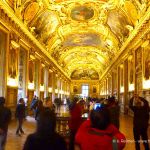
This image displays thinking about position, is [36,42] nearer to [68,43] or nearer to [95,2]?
[95,2]

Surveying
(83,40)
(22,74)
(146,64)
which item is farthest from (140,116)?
(83,40)

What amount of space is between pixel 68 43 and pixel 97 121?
35.2 m

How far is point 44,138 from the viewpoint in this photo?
9.91 feet

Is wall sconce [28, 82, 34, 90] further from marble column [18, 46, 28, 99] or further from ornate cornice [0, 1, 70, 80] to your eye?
ornate cornice [0, 1, 70, 80]

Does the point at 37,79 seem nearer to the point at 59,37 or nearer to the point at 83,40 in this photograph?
the point at 59,37

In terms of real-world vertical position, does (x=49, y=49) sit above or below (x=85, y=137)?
above

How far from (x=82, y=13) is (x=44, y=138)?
24.7m

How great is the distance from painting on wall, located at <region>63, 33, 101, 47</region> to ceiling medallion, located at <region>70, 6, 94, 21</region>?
5.99 m

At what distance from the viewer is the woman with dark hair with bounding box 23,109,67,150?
3.02m

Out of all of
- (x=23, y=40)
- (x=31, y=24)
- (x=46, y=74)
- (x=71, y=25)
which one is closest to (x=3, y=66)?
(x=23, y=40)

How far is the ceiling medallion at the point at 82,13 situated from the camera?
84.2 feet

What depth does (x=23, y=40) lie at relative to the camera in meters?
21.7

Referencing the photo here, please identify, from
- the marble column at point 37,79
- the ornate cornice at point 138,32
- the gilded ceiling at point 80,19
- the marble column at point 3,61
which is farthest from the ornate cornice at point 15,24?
the ornate cornice at point 138,32

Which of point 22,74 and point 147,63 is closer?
point 147,63
